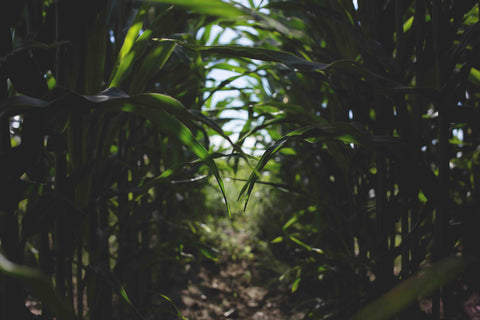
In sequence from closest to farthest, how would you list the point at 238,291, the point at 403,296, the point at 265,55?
the point at 403,296, the point at 265,55, the point at 238,291

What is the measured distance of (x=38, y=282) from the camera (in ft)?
0.75

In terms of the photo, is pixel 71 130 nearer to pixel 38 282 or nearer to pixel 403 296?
pixel 38 282

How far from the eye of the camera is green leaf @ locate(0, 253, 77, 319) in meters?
0.21

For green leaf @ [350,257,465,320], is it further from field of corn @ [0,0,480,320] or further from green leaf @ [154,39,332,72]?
green leaf @ [154,39,332,72]

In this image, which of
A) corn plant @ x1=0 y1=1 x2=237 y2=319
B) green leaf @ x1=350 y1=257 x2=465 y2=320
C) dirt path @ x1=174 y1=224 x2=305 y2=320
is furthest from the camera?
dirt path @ x1=174 y1=224 x2=305 y2=320

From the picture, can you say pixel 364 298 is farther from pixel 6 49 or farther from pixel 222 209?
pixel 222 209

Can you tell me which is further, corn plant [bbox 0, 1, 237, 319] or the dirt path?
the dirt path

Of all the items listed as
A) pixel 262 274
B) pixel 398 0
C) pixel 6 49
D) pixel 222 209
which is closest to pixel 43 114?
pixel 6 49

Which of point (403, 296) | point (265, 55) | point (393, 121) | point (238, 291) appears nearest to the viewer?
point (403, 296)

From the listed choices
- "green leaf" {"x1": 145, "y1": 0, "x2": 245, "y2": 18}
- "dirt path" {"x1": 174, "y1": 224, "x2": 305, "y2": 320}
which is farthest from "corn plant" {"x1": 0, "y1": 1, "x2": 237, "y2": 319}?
"dirt path" {"x1": 174, "y1": 224, "x2": 305, "y2": 320}

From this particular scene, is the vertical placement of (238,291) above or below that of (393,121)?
below

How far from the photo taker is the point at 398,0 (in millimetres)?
526

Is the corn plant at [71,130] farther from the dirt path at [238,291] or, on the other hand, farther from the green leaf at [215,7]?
the dirt path at [238,291]

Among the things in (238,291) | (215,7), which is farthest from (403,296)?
(238,291)
